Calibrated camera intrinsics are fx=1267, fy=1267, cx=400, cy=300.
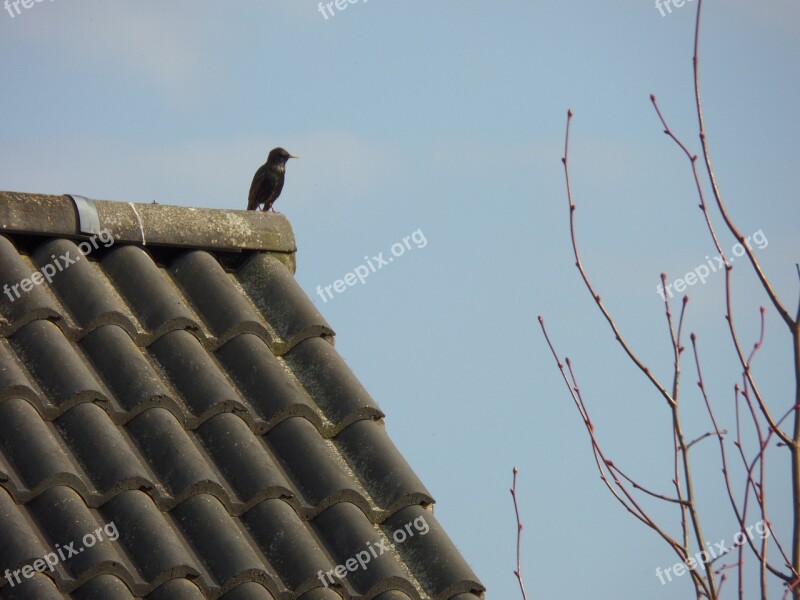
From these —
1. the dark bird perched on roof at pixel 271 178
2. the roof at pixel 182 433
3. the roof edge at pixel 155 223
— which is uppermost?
the dark bird perched on roof at pixel 271 178

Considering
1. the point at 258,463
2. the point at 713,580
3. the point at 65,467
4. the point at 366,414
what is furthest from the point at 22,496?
the point at 713,580

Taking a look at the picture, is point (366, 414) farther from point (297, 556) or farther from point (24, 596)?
point (24, 596)

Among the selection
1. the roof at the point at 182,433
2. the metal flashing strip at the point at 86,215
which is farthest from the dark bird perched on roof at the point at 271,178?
the metal flashing strip at the point at 86,215

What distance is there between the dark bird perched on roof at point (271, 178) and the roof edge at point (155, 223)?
5.20m

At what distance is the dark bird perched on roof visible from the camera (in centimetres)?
977

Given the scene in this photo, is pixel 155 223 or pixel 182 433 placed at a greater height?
pixel 155 223

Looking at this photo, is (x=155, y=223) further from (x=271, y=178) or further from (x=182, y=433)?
(x=271, y=178)

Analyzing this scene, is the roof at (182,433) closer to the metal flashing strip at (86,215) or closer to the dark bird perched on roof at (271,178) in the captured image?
the metal flashing strip at (86,215)

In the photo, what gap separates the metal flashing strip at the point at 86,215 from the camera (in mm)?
4180

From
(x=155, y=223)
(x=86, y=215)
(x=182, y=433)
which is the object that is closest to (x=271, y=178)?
(x=155, y=223)

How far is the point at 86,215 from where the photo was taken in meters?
4.20

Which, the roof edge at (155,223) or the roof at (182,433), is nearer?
the roof at (182,433)

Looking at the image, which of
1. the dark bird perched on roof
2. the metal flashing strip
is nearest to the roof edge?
the metal flashing strip

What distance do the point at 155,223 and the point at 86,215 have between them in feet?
0.81
